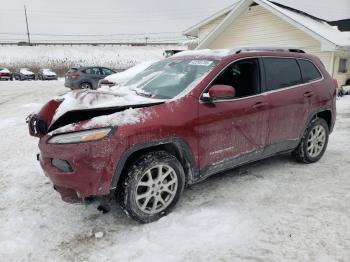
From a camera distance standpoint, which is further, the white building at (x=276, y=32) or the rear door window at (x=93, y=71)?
the rear door window at (x=93, y=71)

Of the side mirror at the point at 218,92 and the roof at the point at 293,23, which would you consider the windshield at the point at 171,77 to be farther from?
the roof at the point at 293,23

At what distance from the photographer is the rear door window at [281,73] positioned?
4.31m

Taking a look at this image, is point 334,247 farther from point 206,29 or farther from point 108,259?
point 206,29

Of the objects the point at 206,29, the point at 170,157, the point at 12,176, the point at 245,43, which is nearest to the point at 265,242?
the point at 170,157

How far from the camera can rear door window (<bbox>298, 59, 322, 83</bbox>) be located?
191 inches

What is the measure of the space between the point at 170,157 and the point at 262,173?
1969 mm

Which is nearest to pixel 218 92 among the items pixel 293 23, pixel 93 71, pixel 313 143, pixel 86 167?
pixel 86 167

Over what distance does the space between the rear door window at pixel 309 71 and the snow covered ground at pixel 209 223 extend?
4.73ft

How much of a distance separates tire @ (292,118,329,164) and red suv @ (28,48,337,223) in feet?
0.14

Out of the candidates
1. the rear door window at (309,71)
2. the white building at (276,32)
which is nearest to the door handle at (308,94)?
the rear door window at (309,71)

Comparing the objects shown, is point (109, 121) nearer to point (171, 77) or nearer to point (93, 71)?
point (171, 77)

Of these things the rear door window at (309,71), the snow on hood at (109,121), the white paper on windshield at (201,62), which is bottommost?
the snow on hood at (109,121)

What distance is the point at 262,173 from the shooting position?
15.4 feet

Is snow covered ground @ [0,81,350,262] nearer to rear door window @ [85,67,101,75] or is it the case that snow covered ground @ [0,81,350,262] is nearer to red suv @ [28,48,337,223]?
red suv @ [28,48,337,223]
